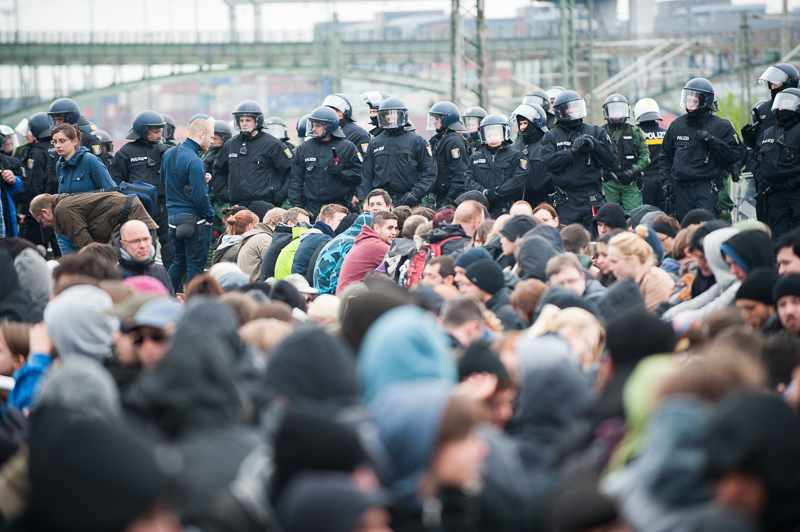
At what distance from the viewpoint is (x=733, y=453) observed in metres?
2.63

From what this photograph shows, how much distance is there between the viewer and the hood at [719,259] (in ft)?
19.9

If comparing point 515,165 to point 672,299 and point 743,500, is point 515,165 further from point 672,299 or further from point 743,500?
point 743,500

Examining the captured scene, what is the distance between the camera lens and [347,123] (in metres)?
13.1

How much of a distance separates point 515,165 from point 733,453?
887cm

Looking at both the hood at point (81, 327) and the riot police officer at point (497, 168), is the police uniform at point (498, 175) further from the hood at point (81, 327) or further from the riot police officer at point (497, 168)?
the hood at point (81, 327)

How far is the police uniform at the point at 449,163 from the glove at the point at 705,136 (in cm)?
307

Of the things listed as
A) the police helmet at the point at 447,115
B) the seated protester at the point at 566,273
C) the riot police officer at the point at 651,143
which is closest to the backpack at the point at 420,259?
the seated protester at the point at 566,273

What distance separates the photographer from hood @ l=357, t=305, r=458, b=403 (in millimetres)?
3404

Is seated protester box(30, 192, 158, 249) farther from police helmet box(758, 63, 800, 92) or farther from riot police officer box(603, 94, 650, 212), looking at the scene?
police helmet box(758, 63, 800, 92)

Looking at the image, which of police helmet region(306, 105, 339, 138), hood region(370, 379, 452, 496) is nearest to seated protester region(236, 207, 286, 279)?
police helmet region(306, 105, 339, 138)

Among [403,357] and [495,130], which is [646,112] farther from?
[403,357]

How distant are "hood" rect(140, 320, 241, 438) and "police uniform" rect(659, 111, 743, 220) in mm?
8769

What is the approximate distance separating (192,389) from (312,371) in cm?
44

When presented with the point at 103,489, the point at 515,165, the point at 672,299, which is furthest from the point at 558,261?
the point at 515,165
